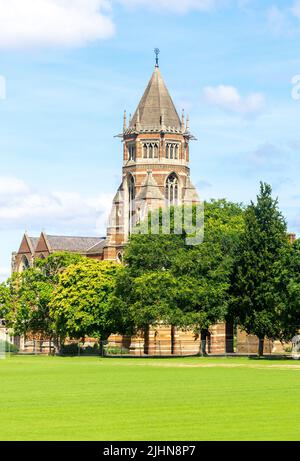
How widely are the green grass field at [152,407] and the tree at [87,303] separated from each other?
4244 cm

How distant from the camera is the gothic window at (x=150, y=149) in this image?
5290 inches

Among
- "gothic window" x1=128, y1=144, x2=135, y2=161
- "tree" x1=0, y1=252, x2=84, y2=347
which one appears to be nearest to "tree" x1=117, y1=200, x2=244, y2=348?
"tree" x1=0, y1=252, x2=84, y2=347

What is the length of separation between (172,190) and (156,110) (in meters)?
10.9

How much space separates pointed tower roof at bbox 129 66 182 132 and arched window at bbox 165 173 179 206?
6.47 m

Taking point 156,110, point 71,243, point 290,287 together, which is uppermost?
point 156,110

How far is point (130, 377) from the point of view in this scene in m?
54.8

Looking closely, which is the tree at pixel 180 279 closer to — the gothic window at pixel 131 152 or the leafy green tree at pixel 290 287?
the leafy green tree at pixel 290 287

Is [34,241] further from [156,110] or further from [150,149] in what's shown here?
[156,110]

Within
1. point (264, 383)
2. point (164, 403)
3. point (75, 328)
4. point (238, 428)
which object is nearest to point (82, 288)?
point (75, 328)

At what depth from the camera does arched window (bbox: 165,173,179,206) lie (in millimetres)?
132600

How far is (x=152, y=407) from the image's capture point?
113 feet

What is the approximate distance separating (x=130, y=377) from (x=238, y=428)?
2714 centimetres

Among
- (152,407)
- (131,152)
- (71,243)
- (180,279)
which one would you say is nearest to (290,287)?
(180,279)

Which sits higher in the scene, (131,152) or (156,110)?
(156,110)
